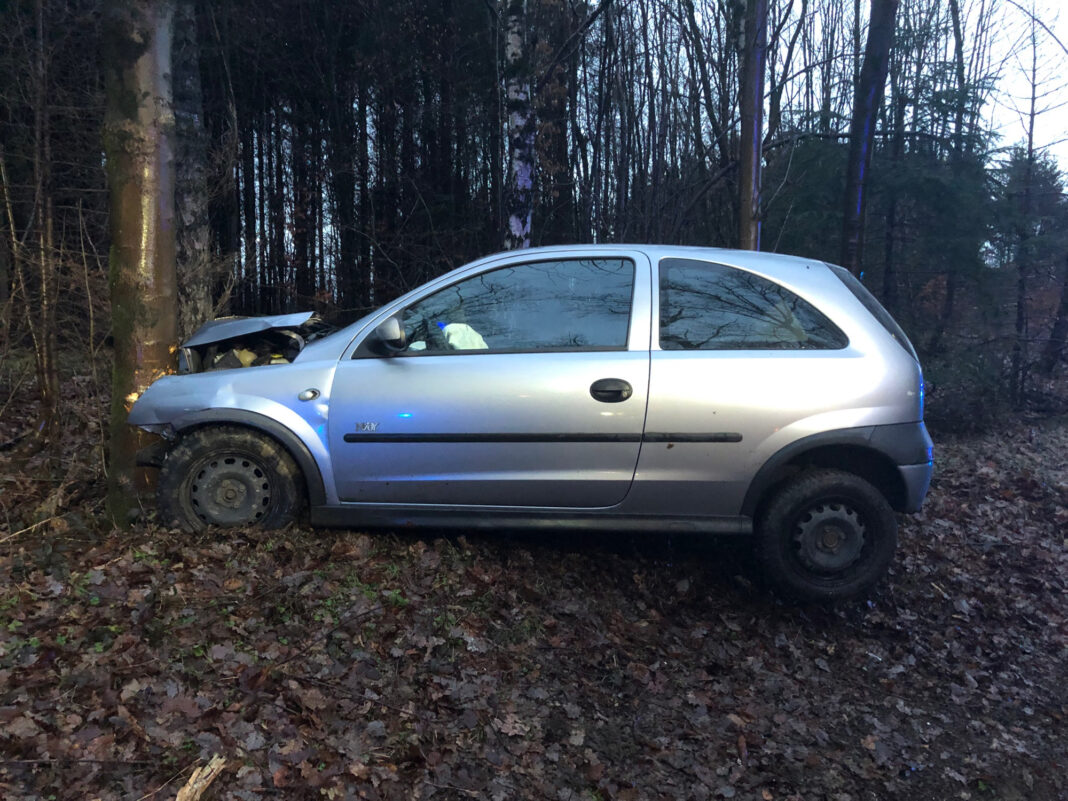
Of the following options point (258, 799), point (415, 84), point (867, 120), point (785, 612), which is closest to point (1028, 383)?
point (867, 120)

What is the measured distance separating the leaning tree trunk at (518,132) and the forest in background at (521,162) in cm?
3

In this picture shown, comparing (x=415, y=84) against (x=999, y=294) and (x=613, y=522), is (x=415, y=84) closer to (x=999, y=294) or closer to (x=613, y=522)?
(x=999, y=294)

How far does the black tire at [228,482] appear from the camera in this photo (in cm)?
452

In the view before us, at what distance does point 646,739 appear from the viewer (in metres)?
3.36

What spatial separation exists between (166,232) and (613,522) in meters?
3.06

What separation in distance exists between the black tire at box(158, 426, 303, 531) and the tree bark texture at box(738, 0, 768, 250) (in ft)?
18.8

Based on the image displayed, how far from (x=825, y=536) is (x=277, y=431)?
3147 mm

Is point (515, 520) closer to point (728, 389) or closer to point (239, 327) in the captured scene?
point (728, 389)

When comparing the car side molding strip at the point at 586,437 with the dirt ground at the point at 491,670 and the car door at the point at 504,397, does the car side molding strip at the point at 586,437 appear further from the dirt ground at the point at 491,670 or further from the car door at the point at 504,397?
the dirt ground at the point at 491,670

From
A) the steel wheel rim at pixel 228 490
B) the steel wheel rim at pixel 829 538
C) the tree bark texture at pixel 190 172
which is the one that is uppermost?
the tree bark texture at pixel 190 172

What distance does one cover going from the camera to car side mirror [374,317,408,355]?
4344mm

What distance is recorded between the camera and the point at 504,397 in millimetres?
4359

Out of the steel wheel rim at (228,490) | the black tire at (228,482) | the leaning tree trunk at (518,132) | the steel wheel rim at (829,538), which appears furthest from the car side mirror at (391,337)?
the leaning tree trunk at (518,132)

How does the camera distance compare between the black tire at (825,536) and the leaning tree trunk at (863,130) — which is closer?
the black tire at (825,536)
